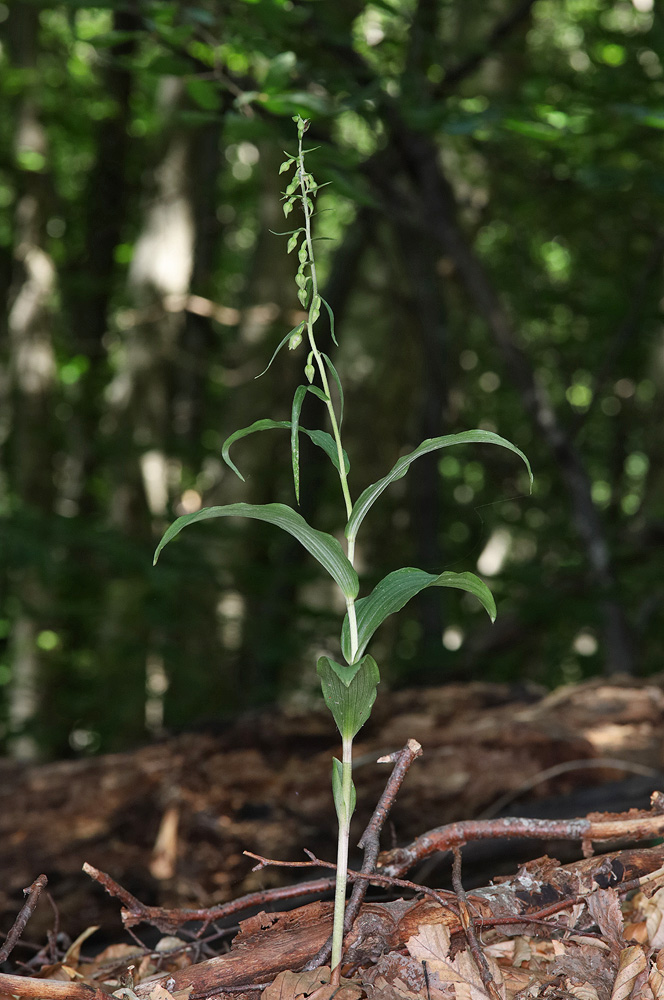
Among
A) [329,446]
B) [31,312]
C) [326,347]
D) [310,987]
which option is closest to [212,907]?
[310,987]

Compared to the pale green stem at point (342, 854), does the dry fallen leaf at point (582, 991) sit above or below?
below

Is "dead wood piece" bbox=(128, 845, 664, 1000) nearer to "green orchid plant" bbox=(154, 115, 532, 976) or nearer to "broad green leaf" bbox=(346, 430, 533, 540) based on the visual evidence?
"green orchid plant" bbox=(154, 115, 532, 976)

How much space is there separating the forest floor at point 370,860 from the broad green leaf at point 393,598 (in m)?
0.17

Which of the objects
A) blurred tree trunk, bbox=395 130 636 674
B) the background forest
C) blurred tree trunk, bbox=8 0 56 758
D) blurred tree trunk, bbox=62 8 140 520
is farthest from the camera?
blurred tree trunk, bbox=62 8 140 520

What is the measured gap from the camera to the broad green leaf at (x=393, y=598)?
83 cm

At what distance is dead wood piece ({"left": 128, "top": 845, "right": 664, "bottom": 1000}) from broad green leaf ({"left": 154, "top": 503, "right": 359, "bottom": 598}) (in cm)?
35

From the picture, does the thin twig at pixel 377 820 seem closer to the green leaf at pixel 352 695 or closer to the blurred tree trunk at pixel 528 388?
the green leaf at pixel 352 695

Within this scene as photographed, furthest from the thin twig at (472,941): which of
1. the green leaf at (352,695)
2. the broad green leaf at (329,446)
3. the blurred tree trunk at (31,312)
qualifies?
the blurred tree trunk at (31,312)

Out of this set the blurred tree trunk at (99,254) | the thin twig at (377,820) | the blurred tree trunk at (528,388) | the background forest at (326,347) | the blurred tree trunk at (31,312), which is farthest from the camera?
the blurred tree trunk at (99,254)

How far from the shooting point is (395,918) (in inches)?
37.9

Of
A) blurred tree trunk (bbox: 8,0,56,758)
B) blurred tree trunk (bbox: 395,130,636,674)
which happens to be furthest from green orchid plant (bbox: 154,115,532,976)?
blurred tree trunk (bbox: 8,0,56,758)

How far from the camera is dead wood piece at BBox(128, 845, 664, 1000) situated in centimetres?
93

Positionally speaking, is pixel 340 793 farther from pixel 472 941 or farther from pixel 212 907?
pixel 212 907

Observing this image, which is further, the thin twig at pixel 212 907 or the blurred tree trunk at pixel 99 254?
the blurred tree trunk at pixel 99 254
